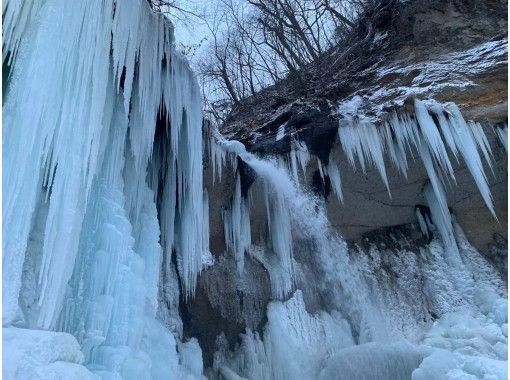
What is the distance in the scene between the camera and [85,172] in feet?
9.46

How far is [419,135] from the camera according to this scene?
17.9 feet

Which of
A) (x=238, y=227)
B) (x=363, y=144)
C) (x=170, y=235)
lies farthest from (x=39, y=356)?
(x=363, y=144)

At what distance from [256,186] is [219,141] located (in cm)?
71

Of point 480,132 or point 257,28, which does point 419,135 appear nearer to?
point 480,132

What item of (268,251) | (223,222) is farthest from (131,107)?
(268,251)

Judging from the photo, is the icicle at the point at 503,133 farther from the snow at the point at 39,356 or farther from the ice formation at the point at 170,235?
the snow at the point at 39,356

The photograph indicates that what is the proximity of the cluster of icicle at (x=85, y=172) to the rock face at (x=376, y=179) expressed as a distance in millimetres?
1485

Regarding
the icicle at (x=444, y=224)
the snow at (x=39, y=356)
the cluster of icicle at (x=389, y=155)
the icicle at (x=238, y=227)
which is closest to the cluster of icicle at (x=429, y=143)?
the cluster of icicle at (x=389, y=155)

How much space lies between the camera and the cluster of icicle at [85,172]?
2529 mm

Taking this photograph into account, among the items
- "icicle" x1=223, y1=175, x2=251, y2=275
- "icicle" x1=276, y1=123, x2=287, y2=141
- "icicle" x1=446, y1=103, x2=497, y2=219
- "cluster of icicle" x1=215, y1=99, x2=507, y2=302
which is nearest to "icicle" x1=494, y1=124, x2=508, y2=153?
"cluster of icicle" x1=215, y1=99, x2=507, y2=302

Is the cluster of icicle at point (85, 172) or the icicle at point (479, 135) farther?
the icicle at point (479, 135)

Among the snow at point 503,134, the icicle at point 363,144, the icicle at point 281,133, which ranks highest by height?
the icicle at point 281,133

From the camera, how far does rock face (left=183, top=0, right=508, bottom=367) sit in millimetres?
5574

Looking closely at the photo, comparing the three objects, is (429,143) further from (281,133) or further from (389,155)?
(281,133)
